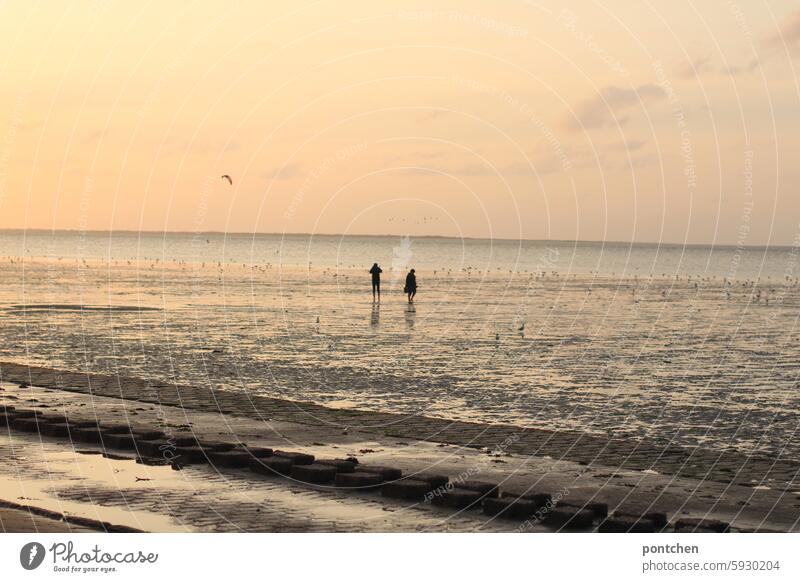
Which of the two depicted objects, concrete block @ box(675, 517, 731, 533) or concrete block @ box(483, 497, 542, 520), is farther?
concrete block @ box(483, 497, 542, 520)

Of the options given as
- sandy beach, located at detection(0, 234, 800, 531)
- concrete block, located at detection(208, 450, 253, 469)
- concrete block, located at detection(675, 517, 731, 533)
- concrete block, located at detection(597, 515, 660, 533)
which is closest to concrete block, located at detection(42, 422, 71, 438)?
sandy beach, located at detection(0, 234, 800, 531)

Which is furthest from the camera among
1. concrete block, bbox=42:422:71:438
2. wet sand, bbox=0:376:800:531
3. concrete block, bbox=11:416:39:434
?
concrete block, bbox=11:416:39:434

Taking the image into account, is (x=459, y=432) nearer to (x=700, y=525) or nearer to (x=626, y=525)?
(x=626, y=525)

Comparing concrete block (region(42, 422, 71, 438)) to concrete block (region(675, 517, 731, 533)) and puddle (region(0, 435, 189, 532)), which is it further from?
concrete block (region(675, 517, 731, 533))

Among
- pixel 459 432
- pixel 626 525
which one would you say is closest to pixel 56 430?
pixel 459 432

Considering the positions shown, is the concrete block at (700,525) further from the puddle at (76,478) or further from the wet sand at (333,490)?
the puddle at (76,478)

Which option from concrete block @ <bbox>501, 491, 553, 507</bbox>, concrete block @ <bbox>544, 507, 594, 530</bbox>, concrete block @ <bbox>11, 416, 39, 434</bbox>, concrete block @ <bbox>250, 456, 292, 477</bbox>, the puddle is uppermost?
concrete block @ <bbox>501, 491, 553, 507</bbox>

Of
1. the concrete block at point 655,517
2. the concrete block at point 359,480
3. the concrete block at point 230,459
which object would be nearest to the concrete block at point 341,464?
the concrete block at point 359,480

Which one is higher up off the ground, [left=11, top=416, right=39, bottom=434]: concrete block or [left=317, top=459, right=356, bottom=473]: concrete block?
[left=317, top=459, right=356, bottom=473]: concrete block

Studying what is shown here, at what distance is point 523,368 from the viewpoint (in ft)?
98.4

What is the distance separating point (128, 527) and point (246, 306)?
4295 centimetres

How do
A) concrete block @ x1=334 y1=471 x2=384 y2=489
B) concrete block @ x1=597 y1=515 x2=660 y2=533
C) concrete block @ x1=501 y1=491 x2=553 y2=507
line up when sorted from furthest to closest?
concrete block @ x1=334 y1=471 x2=384 y2=489
concrete block @ x1=501 y1=491 x2=553 y2=507
concrete block @ x1=597 y1=515 x2=660 y2=533

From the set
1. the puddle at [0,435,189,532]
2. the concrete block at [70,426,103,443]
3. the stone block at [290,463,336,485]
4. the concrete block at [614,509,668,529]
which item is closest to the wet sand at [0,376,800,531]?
the puddle at [0,435,189,532]
